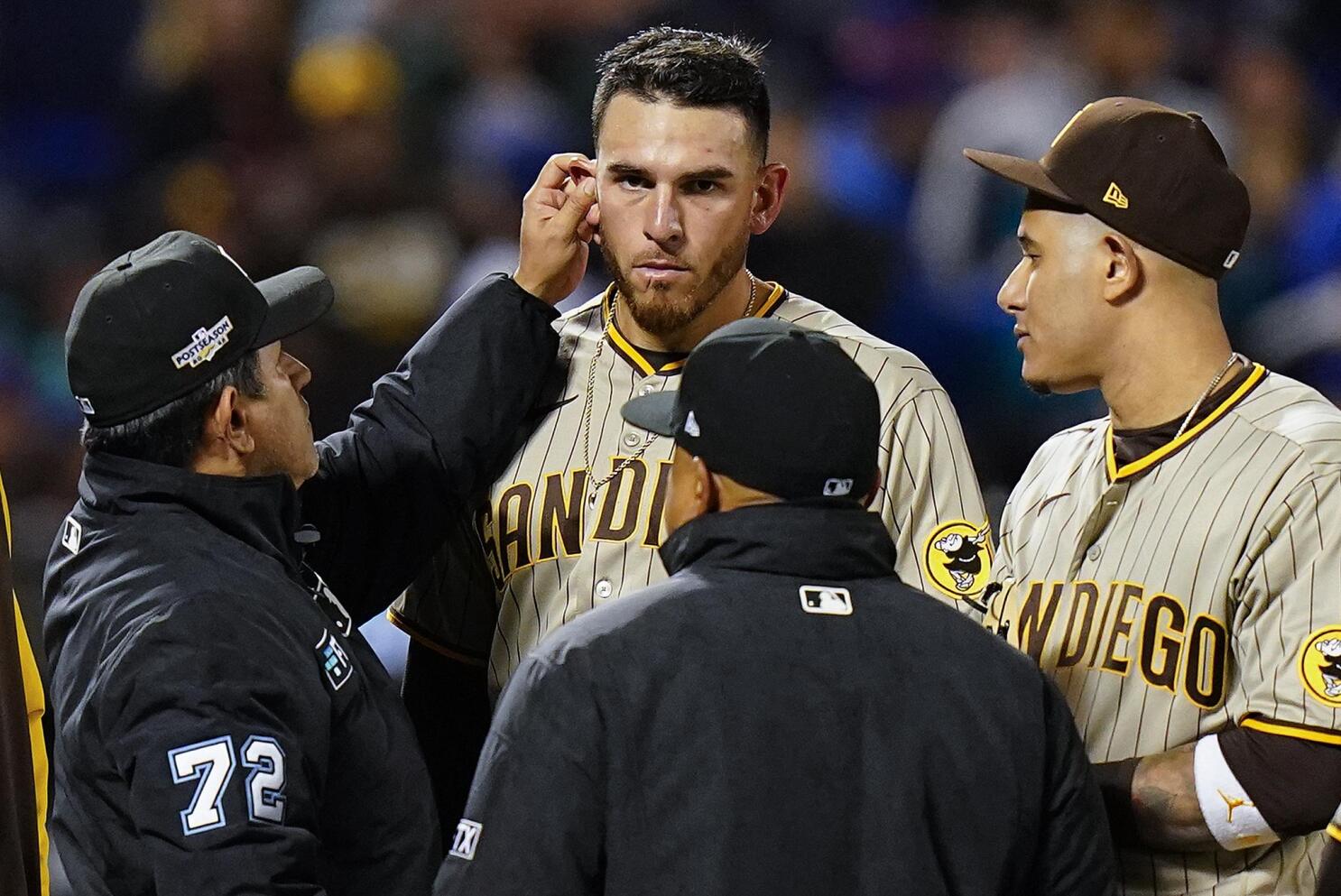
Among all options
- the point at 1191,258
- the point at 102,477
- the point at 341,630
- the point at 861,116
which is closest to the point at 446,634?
the point at 341,630

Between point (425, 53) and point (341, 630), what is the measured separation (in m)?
4.17

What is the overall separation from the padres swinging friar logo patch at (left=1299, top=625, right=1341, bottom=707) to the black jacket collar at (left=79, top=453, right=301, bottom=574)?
4.53 ft

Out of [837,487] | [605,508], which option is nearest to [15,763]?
[605,508]

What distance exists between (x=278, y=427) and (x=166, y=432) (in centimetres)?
16

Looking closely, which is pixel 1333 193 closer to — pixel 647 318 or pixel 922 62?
pixel 922 62

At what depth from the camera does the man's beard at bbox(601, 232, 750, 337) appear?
Result: 273cm

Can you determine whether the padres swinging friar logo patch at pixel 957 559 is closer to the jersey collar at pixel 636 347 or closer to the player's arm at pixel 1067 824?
the jersey collar at pixel 636 347

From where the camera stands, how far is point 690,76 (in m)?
2.72

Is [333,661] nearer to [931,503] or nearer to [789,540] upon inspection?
[789,540]

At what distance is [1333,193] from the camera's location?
5.82m

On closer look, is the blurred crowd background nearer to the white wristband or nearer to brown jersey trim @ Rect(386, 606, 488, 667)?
brown jersey trim @ Rect(386, 606, 488, 667)

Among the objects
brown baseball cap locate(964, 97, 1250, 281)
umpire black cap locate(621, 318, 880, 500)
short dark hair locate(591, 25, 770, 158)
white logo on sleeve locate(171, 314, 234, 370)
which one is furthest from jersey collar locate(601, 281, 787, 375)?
umpire black cap locate(621, 318, 880, 500)

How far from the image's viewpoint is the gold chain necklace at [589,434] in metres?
2.76

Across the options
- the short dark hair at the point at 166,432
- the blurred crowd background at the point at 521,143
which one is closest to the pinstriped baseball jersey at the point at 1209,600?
the short dark hair at the point at 166,432
